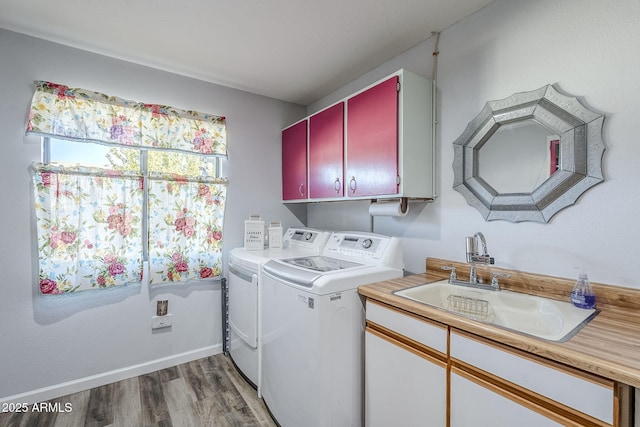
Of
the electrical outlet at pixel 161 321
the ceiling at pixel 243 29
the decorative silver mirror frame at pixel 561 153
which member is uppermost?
the ceiling at pixel 243 29

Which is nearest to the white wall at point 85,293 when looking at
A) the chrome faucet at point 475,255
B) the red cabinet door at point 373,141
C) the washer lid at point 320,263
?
the washer lid at point 320,263

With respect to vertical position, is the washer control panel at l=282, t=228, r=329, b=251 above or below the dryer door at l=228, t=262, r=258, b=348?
above

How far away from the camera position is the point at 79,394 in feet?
6.55

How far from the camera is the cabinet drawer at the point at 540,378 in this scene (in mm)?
775

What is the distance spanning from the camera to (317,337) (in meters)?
1.41

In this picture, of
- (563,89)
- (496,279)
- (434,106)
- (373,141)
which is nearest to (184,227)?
(373,141)

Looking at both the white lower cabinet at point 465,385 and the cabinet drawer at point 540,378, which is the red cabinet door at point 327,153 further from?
the cabinet drawer at point 540,378

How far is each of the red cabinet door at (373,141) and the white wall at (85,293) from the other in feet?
3.82

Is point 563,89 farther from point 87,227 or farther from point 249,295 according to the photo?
point 87,227

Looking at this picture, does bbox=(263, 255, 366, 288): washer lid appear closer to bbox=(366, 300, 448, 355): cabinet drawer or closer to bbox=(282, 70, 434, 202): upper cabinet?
bbox=(366, 300, 448, 355): cabinet drawer

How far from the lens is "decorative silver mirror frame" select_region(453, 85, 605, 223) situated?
1250 millimetres

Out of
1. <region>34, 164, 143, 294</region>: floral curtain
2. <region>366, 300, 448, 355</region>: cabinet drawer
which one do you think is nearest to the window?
<region>34, 164, 143, 294</region>: floral curtain

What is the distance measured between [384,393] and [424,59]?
2022 millimetres

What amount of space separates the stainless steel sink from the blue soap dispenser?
3 centimetres
